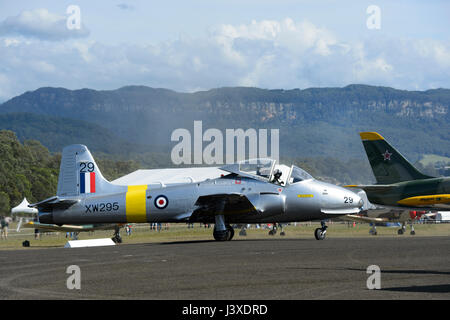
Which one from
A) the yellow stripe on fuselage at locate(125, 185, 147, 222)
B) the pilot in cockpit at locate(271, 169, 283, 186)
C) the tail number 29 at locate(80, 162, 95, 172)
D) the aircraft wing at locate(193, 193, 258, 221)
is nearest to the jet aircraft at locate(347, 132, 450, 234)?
the pilot in cockpit at locate(271, 169, 283, 186)

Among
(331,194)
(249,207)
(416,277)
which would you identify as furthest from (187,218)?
(416,277)

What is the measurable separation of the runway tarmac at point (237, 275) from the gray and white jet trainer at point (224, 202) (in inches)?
255

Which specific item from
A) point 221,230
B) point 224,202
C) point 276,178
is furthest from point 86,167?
point 276,178

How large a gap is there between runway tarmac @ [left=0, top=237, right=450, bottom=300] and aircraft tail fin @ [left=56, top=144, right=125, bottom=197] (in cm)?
782

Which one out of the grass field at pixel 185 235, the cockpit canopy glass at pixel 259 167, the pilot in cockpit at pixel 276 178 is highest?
the cockpit canopy glass at pixel 259 167

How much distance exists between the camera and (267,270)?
12523mm

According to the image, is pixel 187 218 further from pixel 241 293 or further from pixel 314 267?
pixel 241 293

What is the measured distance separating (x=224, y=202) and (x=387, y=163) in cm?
1188

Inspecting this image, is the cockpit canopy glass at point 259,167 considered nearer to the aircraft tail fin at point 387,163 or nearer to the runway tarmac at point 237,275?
the runway tarmac at point 237,275

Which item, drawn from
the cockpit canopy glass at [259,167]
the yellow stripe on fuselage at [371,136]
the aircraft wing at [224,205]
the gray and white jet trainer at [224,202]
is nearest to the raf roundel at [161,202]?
the gray and white jet trainer at [224,202]

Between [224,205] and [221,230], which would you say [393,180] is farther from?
[224,205]

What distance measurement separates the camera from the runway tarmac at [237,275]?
945cm

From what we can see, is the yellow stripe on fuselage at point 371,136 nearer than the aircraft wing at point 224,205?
No
